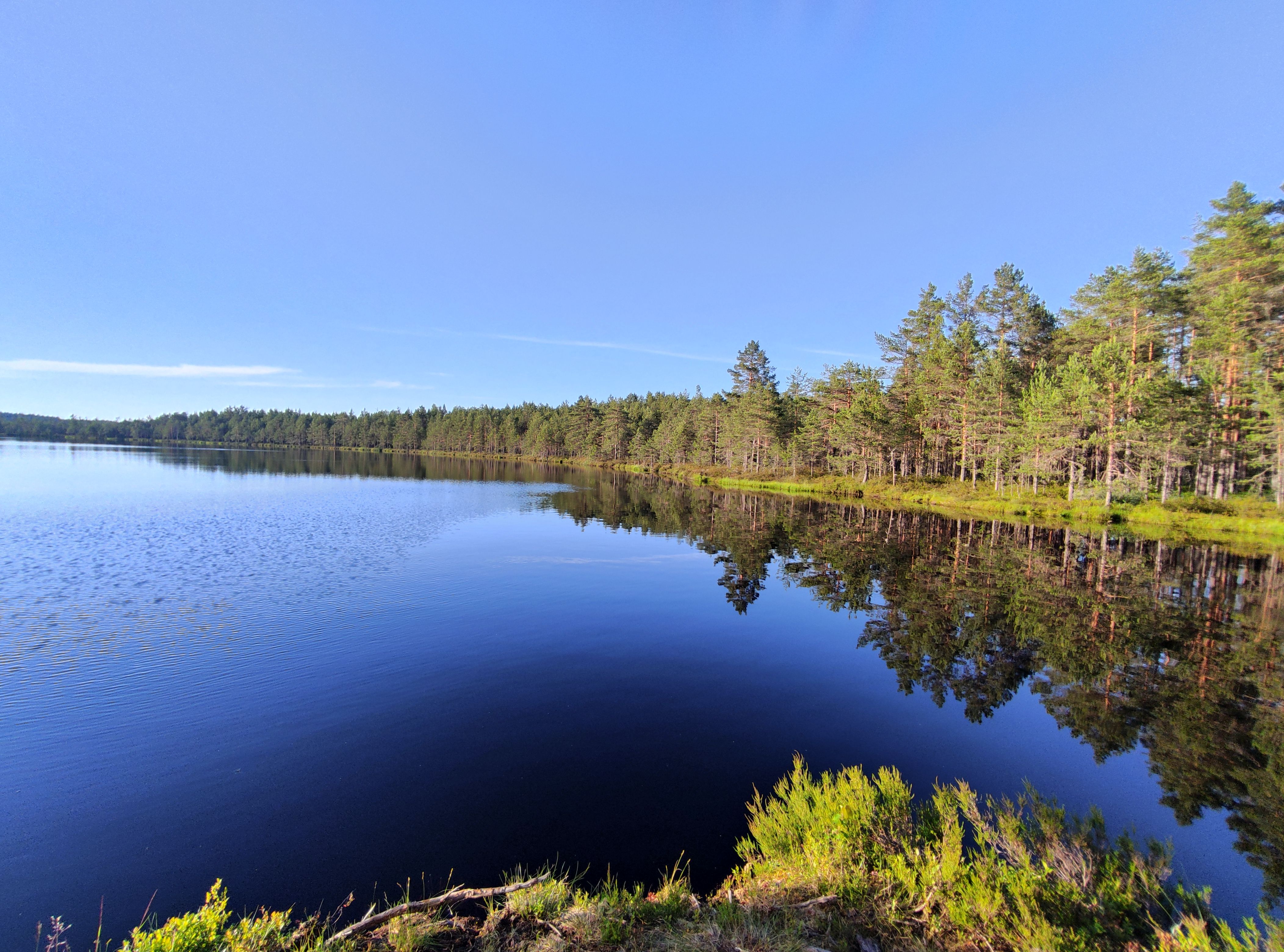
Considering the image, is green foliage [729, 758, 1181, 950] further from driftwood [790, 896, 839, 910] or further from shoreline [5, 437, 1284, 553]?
shoreline [5, 437, 1284, 553]

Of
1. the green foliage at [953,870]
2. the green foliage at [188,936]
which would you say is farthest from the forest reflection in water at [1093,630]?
the green foliage at [188,936]

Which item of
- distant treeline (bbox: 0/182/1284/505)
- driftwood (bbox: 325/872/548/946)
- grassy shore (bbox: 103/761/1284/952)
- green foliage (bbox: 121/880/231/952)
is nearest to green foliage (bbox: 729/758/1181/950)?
grassy shore (bbox: 103/761/1284/952)

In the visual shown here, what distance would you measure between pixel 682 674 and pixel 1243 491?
5930 centimetres

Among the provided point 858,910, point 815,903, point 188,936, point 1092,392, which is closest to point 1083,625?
point 858,910

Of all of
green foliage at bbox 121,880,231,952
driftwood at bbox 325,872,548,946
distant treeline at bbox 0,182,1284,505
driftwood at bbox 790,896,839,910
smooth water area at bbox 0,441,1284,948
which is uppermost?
distant treeline at bbox 0,182,1284,505

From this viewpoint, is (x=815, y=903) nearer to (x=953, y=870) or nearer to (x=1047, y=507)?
(x=953, y=870)

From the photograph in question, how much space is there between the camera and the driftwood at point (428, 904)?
4.24 m

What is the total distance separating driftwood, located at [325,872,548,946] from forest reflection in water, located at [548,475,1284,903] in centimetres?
801

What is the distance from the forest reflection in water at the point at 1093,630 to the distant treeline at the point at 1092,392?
9.84 metres

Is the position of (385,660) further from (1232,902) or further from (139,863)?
(1232,902)

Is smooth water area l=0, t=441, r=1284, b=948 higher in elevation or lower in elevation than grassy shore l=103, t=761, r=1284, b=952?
lower

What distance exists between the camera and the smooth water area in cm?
632

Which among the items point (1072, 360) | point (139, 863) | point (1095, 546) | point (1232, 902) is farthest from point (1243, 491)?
point (139, 863)

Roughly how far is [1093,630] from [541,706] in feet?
53.3
